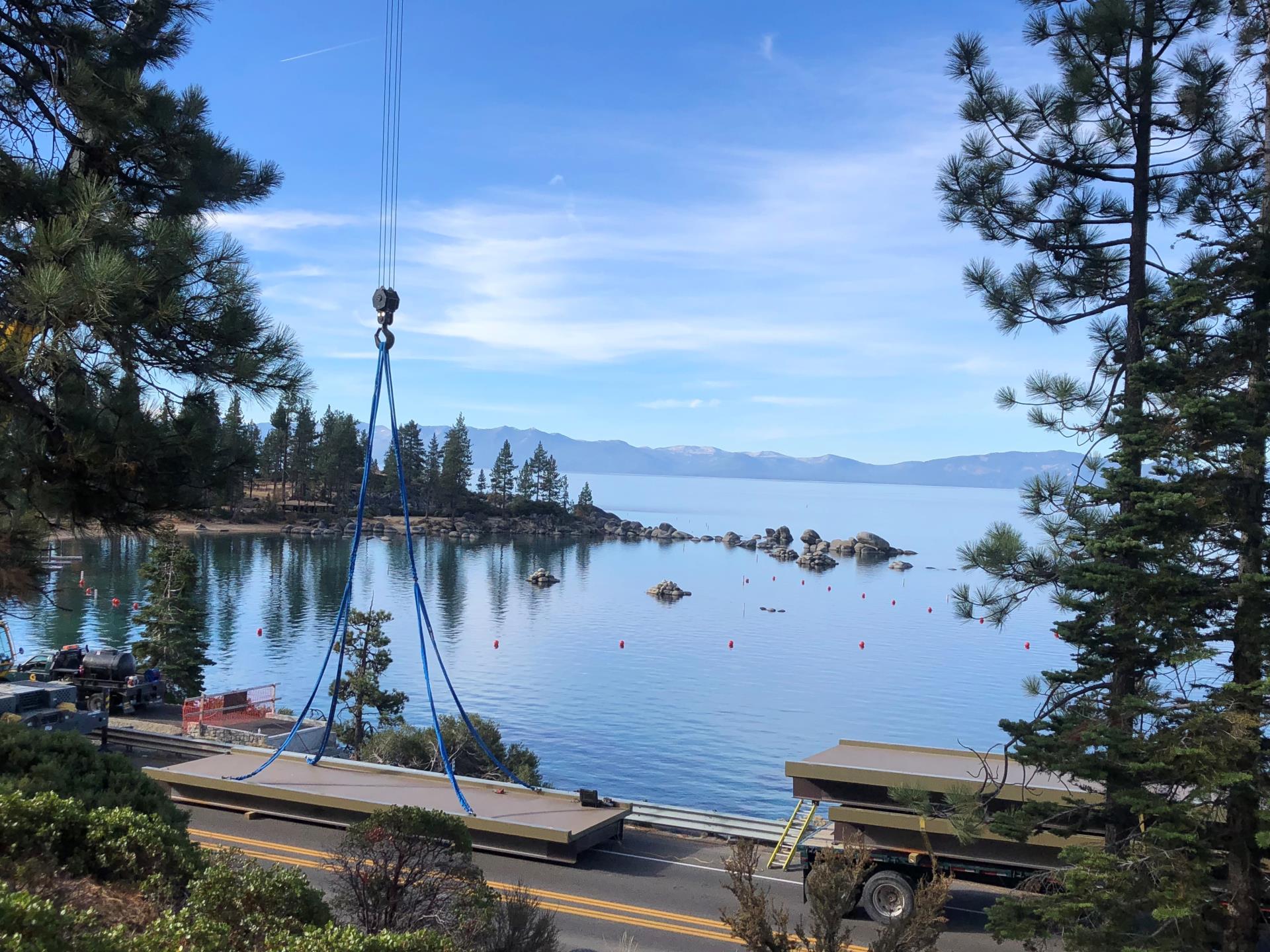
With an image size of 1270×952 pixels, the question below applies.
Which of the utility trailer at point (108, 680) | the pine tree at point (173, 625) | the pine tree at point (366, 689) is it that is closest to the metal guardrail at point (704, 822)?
the utility trailer at point (108, 680)

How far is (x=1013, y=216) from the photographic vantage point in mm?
12250

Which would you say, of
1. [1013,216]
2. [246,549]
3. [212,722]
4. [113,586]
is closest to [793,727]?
[212,722]

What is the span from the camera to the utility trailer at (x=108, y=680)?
2475 cm

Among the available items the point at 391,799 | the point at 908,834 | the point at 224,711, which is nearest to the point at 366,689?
the point at 224,711

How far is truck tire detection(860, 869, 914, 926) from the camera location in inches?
448

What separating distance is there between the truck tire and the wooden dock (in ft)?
12.0

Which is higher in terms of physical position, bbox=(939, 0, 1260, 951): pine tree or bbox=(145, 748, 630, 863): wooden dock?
bbox=(939, 0, 1260, 951): pine tree

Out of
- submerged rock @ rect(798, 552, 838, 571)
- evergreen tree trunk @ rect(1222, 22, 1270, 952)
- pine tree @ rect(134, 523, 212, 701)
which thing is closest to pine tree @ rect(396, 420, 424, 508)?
submerged rock @ rect(798, 552, 838, 571)

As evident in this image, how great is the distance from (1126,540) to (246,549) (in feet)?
326

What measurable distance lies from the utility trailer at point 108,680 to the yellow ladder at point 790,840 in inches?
700

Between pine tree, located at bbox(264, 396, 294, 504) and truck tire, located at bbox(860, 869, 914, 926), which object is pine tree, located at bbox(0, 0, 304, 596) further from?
pine tree, located at bbox(264, 396, 294, 504)

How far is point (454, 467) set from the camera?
13412cm

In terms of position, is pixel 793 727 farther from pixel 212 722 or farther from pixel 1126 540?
pixel 1126 540

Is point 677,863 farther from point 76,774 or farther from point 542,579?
point 542,579
